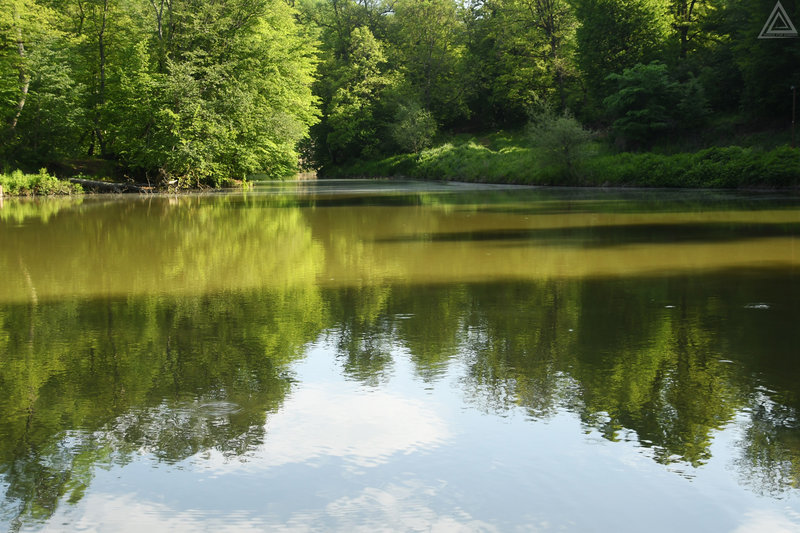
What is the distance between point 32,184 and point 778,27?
35.4 meters

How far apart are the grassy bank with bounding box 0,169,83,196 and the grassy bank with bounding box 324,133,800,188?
2334 cm

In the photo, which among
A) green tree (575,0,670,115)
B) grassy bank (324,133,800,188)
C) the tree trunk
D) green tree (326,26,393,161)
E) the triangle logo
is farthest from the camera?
green tree (326,26,393,161)

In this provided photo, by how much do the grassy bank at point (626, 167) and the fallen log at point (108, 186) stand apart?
20.2 meters

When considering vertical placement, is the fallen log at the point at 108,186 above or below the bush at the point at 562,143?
below

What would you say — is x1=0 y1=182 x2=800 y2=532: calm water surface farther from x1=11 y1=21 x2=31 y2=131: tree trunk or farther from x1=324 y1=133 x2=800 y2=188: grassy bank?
x1=11 y1=21 x2=31 y2=131: tree trunk

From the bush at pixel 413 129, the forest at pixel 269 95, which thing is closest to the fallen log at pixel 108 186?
the forest at pixel 269 95

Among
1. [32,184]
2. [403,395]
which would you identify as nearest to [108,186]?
[32,184]

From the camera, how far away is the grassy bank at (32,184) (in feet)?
111

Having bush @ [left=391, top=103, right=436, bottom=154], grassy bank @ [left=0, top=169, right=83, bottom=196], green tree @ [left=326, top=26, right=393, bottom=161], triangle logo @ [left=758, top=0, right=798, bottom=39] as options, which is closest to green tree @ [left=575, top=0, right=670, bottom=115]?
triangle logo @ [left=758, top=0, right=798, bottom=39]

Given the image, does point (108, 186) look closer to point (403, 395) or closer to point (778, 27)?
point (778, 27)

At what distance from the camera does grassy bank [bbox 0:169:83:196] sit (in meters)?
33.7

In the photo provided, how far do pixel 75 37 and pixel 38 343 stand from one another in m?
38.2

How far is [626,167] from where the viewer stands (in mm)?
39438

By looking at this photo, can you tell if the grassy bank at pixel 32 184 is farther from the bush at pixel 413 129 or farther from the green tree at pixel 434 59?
the green tree at pixel 434 59
